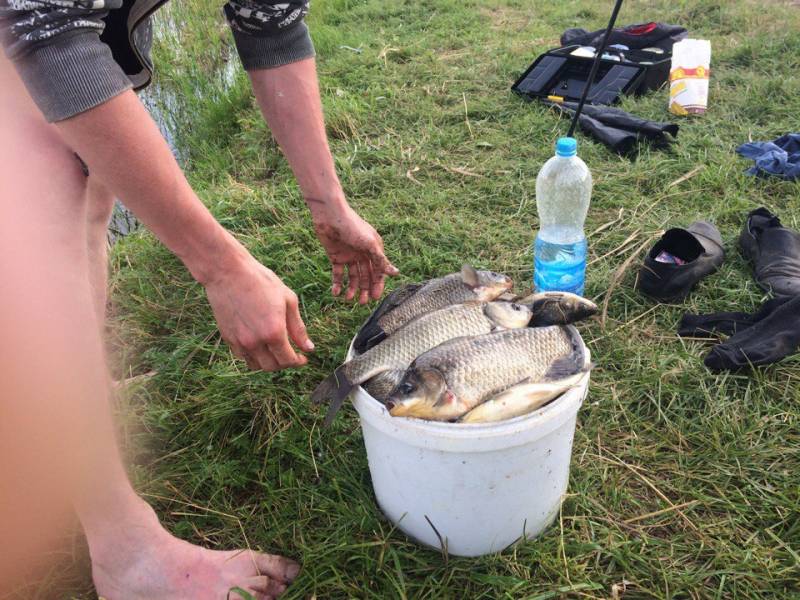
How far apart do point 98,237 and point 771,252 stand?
2428mm

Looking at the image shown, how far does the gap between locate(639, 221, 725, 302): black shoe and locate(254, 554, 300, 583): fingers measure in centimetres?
165

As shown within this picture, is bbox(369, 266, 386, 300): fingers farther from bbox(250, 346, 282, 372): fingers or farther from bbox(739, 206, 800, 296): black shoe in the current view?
bbox(739, 206, 800, 296): black shoe

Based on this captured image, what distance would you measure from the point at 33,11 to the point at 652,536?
179 centimetres

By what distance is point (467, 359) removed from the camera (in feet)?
4.79

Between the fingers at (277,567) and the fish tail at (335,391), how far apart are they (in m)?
0.42

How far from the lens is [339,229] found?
6.16ft

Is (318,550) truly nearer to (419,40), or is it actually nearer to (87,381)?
(87,381)

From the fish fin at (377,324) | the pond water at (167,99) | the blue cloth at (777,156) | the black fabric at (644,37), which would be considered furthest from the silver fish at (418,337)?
the black fabric at (644,37)

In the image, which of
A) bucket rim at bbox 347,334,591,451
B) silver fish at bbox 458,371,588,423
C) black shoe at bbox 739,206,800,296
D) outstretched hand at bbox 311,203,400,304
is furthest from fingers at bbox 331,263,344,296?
black shoe at bbox 739,206,800,296

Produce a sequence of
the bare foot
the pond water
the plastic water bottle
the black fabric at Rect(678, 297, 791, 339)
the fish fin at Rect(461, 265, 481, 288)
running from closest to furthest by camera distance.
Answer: the bare foot < the fish fin at Rect(461, 265, 481, 288) < the black fabric at Rect(678, 297, 791, 339) < the plastic water bottle < the pond water

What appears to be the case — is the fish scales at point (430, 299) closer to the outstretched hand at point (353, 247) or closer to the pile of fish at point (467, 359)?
the pile of fish at point (467, 359)

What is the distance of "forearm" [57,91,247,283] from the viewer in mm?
1178

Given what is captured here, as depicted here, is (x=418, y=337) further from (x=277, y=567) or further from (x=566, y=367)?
(x=277, y=567)

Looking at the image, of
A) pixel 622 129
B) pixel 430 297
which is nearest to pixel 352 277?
pixel 430 297
